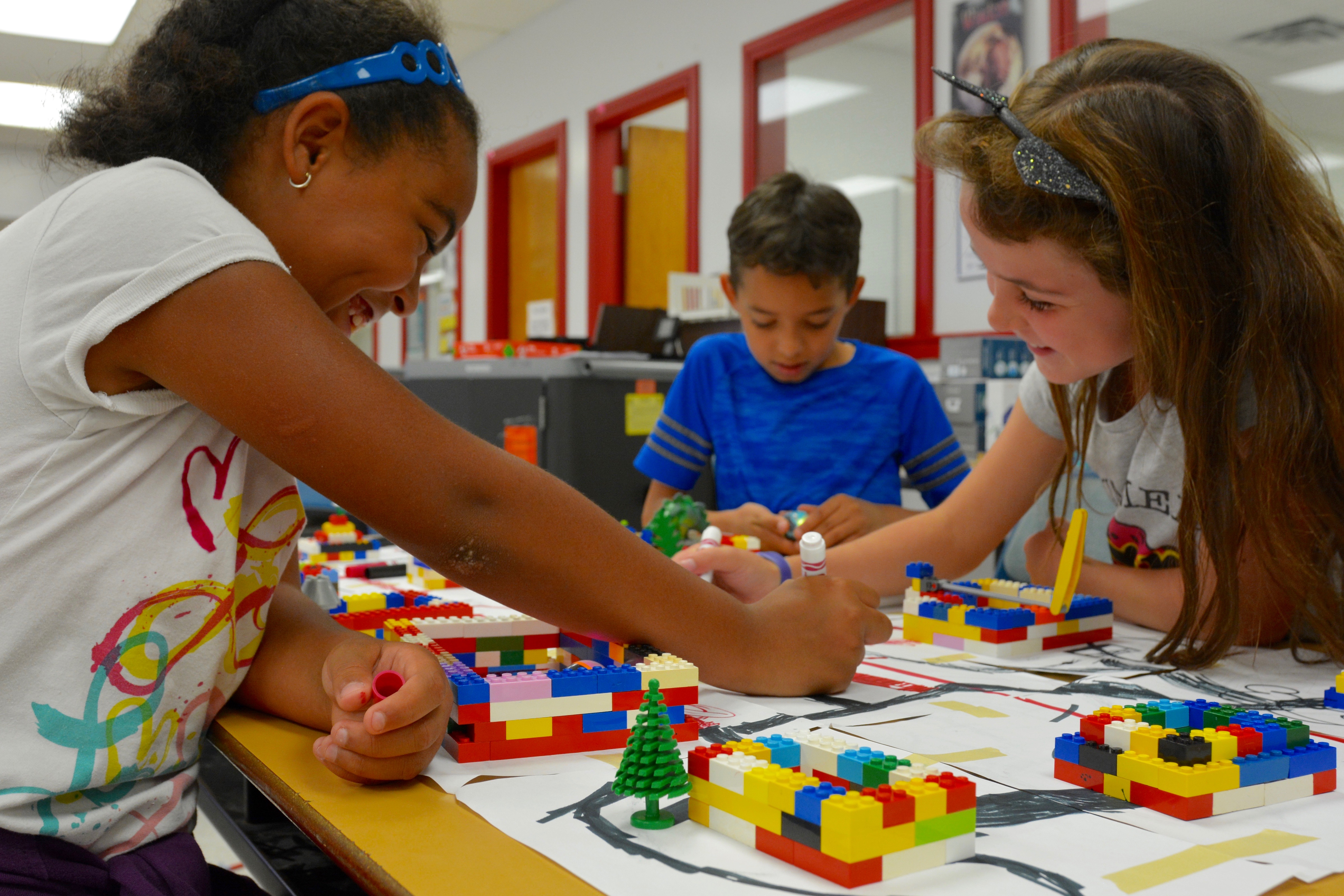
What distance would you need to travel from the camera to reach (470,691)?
586mm

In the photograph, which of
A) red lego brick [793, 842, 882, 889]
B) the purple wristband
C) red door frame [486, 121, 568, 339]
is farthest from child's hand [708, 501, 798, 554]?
red door frame [486, 121, 568, 339]

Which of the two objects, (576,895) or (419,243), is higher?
(419,243)

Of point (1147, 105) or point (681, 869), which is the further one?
point (1147, 105)

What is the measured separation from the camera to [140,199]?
58cm

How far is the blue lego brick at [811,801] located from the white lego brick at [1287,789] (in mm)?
251

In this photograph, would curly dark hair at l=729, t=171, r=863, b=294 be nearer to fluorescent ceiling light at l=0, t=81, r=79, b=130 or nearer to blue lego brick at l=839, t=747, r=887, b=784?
fluorescent ceiling light at l=0, t=81, r=79, b=130

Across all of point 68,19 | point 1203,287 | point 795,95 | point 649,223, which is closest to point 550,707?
point 1203,287

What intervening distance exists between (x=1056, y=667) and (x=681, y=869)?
0.51m

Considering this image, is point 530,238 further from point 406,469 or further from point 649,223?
point 406,469

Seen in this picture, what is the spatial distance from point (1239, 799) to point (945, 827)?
19 cm

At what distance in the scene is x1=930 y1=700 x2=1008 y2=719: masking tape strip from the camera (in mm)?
675

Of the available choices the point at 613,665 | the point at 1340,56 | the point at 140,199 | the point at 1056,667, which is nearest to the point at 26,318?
the point at 140,199

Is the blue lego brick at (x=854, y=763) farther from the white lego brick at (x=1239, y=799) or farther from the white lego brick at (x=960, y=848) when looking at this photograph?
the white lego brick at (x=1239, y=799)

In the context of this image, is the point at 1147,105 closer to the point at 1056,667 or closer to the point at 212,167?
the point at 1056,667
